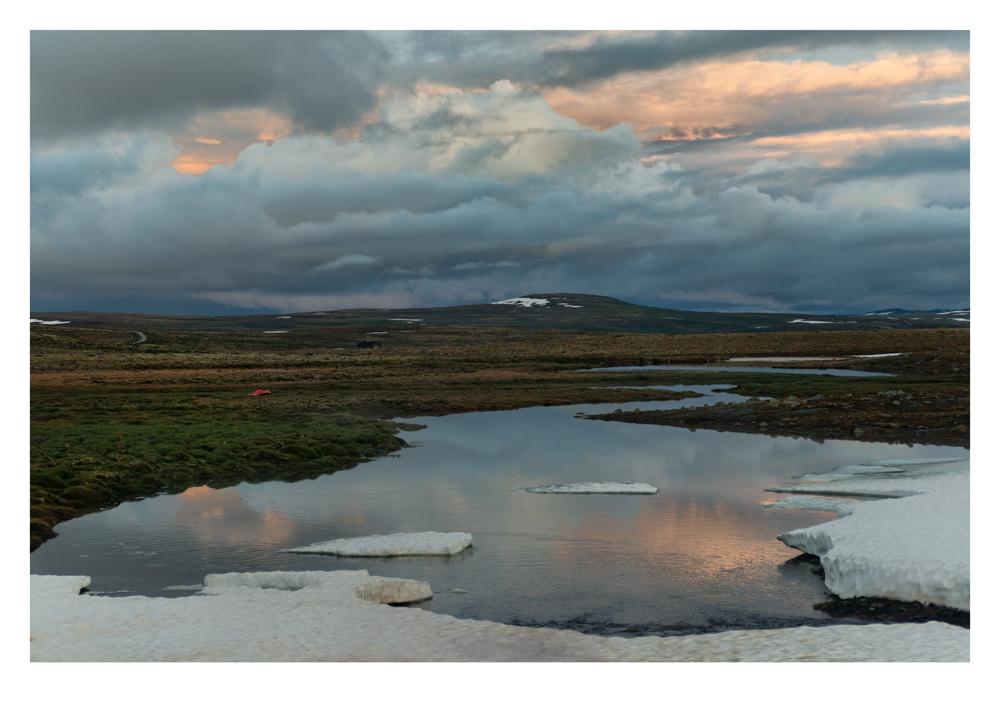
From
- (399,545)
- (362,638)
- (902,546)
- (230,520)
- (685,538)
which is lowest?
(230,520)

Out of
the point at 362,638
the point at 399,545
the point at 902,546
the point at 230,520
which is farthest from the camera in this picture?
the point at 230,520

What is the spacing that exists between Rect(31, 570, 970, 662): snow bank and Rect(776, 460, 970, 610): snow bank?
1.72m

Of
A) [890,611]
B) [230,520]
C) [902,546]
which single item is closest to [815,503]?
[902,546]

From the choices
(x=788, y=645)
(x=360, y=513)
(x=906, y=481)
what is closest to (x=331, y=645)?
(x=788, y=645)

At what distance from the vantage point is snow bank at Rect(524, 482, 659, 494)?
2538cm

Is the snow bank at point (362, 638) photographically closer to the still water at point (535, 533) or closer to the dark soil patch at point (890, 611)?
the dark soil patch at point (890, 611)

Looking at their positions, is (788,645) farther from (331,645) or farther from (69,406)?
(69,406)

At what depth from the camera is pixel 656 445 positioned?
3628cm

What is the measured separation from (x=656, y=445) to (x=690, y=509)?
13505 mm

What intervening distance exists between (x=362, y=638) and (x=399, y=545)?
612 centimetres

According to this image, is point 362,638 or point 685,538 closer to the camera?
point 362,638

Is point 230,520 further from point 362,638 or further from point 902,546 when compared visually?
point 902,546

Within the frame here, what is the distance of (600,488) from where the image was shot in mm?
25625

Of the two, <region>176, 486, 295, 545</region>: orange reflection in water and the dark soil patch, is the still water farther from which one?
the dark soil patch
